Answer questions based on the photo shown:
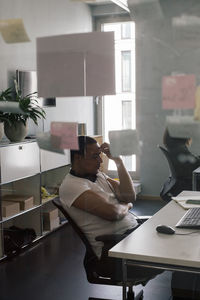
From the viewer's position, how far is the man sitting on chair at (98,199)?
4.67 ft

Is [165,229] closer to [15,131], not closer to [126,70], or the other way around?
[126,70]

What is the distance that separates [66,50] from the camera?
1.38m

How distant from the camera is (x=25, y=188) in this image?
2596 millimetres

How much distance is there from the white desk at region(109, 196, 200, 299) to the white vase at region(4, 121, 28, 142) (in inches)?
37.8

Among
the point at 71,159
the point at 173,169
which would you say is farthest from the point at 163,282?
the point at 71,159

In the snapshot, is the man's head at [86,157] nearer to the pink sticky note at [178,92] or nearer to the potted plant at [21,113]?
the potted plant at [21,113]

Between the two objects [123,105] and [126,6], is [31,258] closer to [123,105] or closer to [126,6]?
[123,105]

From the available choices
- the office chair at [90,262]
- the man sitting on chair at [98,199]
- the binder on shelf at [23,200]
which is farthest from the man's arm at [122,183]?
the binder on shelf at [23,200]

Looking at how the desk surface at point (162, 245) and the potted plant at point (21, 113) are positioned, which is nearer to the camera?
the desk surface at point (162, 245)

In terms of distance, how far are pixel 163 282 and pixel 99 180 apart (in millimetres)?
433

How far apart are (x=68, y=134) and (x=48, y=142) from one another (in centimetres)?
11

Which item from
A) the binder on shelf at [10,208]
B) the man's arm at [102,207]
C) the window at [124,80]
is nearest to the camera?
the window at [124,80]

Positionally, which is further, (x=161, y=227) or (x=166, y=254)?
(x=161, y=227)

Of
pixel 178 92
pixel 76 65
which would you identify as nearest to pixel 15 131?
pixel 76 65
